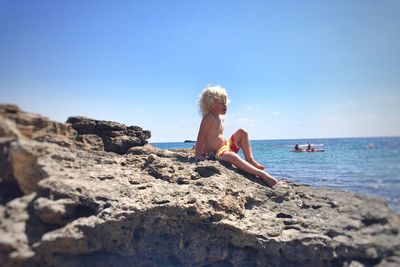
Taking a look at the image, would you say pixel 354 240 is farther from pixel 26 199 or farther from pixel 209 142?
pixel 26 199

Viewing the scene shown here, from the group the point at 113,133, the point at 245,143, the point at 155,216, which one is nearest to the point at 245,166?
the point at 245,143

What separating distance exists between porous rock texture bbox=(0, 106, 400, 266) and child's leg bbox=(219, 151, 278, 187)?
0.18 meters

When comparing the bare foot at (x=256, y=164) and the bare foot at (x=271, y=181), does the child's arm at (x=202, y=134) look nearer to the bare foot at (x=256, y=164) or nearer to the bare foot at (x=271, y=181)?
the bare foot at (x=256, y=164)

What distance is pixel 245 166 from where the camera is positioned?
4.44m

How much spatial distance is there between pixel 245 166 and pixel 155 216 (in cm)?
159

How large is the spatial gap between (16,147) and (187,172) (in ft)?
6.72

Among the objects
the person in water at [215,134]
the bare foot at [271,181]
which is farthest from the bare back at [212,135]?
the bare foot at [271,181]

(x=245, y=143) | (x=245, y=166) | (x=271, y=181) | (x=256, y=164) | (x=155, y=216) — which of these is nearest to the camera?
(x=155, y=216)

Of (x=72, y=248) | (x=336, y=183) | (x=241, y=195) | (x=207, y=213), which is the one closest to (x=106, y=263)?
→ (x=72, y=248)

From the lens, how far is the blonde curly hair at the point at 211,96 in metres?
4.96

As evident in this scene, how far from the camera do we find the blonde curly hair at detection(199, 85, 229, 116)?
4.96m

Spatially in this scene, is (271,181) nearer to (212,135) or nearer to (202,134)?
(212,135)

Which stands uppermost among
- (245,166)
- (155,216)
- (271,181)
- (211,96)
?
(211,96)

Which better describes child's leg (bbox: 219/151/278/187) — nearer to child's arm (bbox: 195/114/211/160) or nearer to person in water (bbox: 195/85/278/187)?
person in water (bbox: 195/85/278/187)
